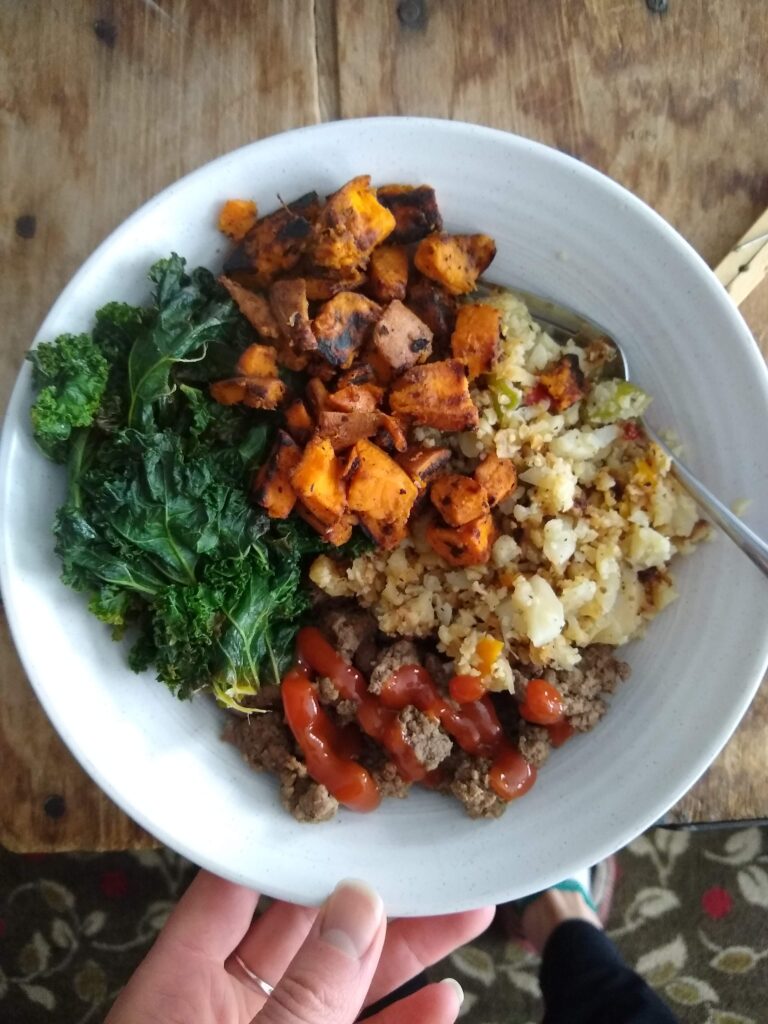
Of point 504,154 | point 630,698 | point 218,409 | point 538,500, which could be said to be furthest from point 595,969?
point 504,154

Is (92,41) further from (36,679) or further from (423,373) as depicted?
(36,679)

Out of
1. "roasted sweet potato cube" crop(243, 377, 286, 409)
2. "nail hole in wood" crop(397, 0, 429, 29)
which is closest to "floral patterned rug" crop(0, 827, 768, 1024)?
"roasted sweet potato cube" crop(243, 377, 286, 409)

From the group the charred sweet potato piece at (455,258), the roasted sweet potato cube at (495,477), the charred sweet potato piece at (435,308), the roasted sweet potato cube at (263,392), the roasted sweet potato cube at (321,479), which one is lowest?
the roasted sweet potato cube at (321,479)

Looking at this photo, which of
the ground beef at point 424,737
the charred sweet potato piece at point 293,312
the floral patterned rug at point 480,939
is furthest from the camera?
the floral patterned rug at point 480,939

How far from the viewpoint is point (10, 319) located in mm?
2164

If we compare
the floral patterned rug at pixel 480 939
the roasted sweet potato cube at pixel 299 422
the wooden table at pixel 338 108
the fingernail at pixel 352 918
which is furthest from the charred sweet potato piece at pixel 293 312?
the floral patterned rug at pixel 480 939

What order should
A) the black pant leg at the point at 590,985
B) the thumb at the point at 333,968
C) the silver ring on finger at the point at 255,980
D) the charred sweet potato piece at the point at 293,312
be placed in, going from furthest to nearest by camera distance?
the black pant leg at the point at 590,985 → the silver ring on finger at the point at 255,980 → the charred sweet potato piece at the point at 293,312 → the thumb at the point at 333,968

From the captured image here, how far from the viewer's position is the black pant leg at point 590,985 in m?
2.84

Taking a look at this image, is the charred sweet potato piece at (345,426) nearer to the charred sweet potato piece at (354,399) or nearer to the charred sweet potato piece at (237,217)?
the charred sweet potato piece at (354,399)

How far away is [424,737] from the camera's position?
186cm

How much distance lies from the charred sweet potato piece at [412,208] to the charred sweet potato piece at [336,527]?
630 millimetres

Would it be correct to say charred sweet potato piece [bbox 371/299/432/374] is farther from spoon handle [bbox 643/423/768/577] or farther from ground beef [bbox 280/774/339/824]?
ground beef [bbox 280/774/339/824]

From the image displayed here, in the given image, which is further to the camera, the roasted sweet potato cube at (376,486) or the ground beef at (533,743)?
the ground beef at (533,743)

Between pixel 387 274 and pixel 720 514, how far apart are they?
→ 0.89 meters
